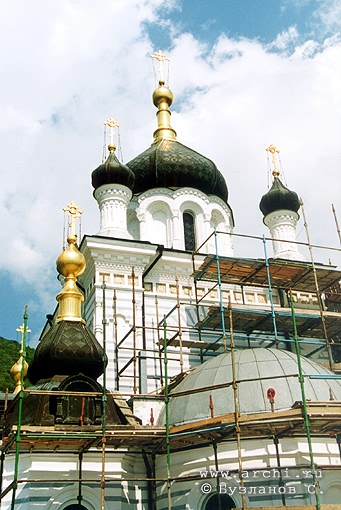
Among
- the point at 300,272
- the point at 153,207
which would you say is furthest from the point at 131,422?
the point at 153,207

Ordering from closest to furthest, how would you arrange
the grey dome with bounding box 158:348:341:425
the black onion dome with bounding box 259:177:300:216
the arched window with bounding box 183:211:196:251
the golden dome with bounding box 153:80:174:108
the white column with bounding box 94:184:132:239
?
the grey dome with bounding box 158:348:341:425 < the white column with bounding box 94:184:132:239 < the arched window with bounding box 183:211:196:251 < the black onion dome with bounding box 259:177:300:216 < the golden dome with bounding box 153:80:174:108

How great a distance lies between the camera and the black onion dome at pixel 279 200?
20.2 m

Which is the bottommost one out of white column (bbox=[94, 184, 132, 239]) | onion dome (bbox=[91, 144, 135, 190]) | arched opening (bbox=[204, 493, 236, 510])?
arched opening (bbox=[204, 493, 236, 510])

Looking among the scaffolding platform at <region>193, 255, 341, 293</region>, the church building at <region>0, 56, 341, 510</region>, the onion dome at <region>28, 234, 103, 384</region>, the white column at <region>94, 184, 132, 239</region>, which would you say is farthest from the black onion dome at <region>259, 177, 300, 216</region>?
the onion dome at <region>28, 234, 103, 384</region>

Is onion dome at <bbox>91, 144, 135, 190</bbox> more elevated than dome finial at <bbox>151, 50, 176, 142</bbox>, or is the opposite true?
dome finial at <bbox>151, 50, 176, 142</bbox>

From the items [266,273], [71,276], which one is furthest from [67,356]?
[266,273]

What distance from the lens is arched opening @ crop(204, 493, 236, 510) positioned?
10.6 m

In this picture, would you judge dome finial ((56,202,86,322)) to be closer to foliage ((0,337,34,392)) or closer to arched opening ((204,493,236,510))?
arched opening ((204,493,236,510))

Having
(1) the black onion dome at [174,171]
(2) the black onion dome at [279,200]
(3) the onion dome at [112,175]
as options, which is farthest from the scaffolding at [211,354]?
(1) the black onion dome at [174,171]

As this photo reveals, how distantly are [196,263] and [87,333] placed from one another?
4.81m

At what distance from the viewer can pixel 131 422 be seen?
1232 centimetres

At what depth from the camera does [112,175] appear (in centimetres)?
1773

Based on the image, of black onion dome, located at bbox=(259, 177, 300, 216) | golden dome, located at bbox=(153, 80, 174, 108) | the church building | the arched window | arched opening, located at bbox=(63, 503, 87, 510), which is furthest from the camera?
golden dome, located at bbox=(153, 80, 174, 108)

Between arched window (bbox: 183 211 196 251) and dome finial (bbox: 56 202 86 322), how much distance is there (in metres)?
4.28
